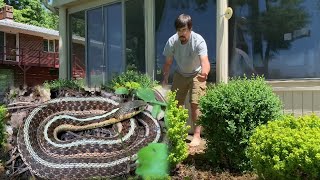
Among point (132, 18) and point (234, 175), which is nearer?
point (234, 175)

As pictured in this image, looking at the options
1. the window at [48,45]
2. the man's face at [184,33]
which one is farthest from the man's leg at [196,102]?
the window at [48,45]

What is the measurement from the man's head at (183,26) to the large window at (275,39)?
1.39 m

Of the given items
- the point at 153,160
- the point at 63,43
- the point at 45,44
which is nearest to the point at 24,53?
the point at 45,44

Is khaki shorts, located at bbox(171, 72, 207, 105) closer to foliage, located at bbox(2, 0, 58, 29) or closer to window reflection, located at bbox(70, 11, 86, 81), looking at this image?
window reflection, located at bbox(70, 11, 86, 81)

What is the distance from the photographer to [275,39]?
5.85 metres

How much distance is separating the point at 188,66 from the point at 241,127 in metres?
1.67

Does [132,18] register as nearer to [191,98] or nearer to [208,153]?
[191,98]

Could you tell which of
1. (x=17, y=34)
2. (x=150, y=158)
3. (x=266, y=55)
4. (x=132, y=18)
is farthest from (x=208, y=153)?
(x=17, y=34)

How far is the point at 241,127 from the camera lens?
4000 millimetres

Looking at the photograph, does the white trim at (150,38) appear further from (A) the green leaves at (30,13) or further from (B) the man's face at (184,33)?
(A) the green leaves at (30,13)

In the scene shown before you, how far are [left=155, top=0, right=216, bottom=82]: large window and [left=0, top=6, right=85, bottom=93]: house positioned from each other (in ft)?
63.1

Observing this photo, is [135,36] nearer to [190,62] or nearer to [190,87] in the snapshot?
[190,62]

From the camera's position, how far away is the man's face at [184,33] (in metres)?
5.04

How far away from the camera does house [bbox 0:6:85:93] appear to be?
26266 mm
